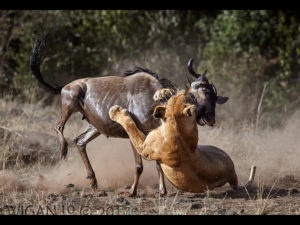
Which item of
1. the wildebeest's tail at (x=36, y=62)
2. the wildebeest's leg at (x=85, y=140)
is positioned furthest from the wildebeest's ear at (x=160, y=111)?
the wildebeest's tail at (x=36, y=62)

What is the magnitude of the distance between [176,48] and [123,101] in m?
8.95

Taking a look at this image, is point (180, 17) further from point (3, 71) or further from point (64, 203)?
point (64, 203)

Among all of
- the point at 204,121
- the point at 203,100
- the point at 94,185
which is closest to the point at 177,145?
the point at 204,121

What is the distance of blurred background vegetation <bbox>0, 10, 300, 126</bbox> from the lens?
1359 centimetres

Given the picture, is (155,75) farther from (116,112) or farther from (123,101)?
(116,112)

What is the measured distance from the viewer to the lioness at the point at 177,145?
521 centimetres

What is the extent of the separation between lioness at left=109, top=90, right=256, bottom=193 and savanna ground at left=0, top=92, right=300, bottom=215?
240 mm

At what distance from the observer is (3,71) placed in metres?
13.9

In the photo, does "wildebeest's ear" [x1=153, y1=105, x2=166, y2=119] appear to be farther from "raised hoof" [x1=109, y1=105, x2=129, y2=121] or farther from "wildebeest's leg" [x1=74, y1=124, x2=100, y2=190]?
"wildebeest's leg" [x1=74, y1=124, x2=100, y2=190]

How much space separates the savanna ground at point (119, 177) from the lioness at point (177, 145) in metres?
0.24

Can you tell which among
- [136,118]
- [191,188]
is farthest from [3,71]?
[191,188]

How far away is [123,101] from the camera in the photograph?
6.65 m

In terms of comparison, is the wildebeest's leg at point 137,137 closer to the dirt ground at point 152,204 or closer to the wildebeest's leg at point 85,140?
the dirt ground at point 152,204
